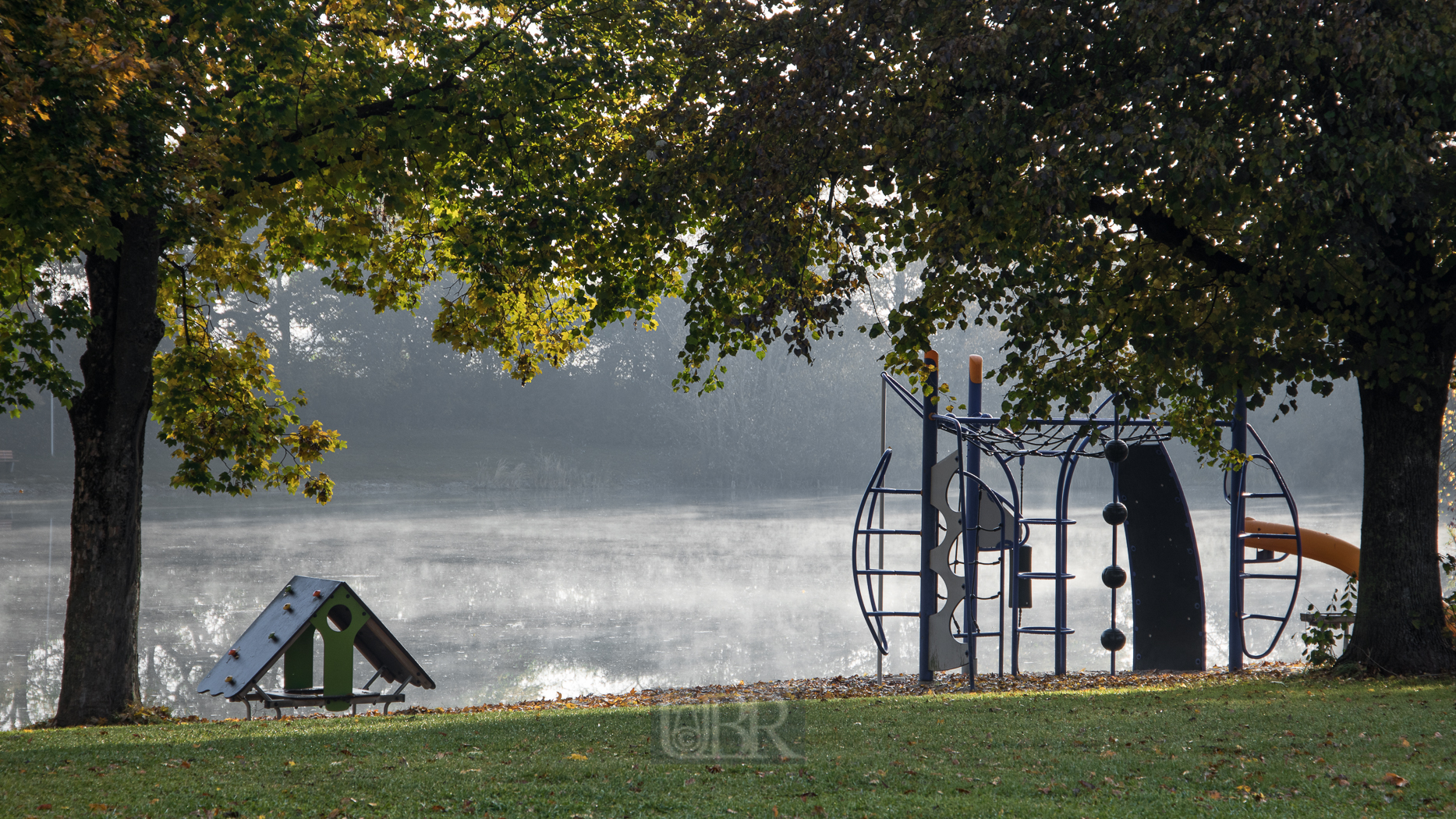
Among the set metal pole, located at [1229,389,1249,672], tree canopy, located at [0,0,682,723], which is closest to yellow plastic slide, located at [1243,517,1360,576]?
metal pole, located at [1229,389,1249,672]

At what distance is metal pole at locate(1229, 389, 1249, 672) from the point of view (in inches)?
457

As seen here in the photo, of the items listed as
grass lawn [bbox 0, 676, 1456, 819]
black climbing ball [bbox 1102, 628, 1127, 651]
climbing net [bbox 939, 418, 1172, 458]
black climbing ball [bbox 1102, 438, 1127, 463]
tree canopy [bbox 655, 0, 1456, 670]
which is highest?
tree canopy [bbox 655, 0, 1456, 670]

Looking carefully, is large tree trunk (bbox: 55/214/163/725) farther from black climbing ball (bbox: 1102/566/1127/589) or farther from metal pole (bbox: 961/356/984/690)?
black climbing ball (bbox: 1102/566/1127/589)

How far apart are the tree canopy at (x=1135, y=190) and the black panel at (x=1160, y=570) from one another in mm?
3223

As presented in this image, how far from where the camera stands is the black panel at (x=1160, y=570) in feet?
40.7

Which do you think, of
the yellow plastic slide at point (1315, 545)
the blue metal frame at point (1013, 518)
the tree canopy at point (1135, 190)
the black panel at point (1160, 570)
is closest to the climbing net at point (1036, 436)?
the blue metal frame at point (1013, 518)

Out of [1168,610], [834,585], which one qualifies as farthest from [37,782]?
[834,585]

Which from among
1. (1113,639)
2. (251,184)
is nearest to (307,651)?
(251,184)

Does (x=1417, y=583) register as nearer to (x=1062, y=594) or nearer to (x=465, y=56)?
(x=1062, y=594)

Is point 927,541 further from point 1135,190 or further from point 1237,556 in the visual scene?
point 1135,190

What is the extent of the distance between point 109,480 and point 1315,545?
12217 mm

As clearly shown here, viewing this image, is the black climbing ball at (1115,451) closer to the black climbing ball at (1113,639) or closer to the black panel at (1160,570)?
the black panel at (1160,570)

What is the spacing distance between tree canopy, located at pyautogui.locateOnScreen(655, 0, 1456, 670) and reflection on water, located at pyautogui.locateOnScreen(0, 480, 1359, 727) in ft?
15.2

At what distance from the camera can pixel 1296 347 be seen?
8.47 m
